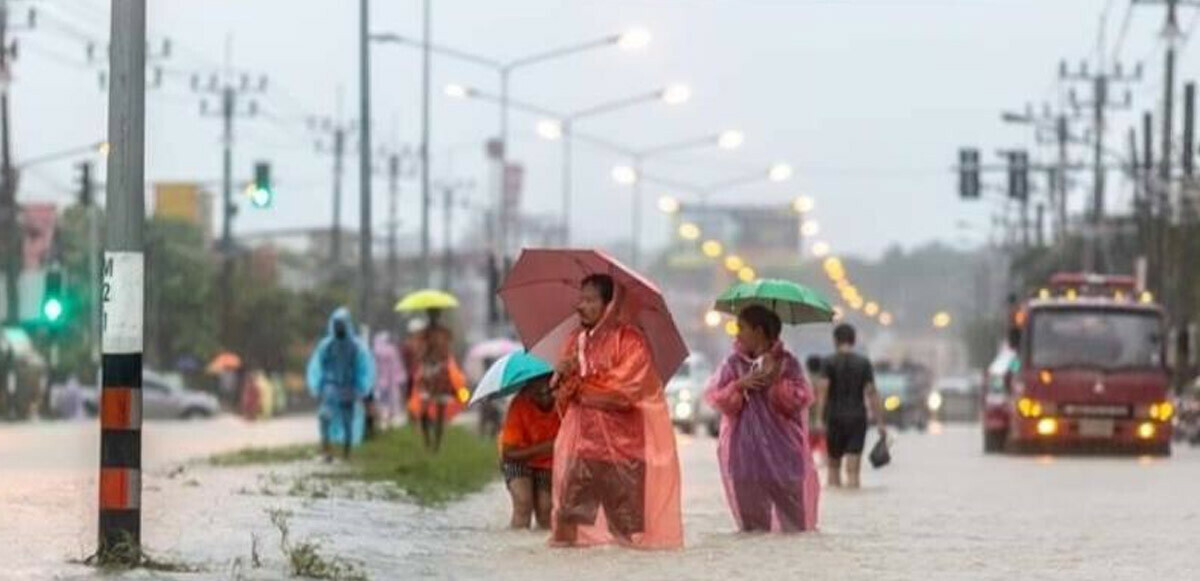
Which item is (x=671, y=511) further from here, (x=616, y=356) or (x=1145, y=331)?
(x=1145, y=331)

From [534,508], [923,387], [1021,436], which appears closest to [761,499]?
[534,508]

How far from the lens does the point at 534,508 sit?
63.7ft

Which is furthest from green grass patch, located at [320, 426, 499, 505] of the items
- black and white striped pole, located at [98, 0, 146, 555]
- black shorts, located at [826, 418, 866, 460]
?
black and white striped pole, located at [98, 0, 146, 555]

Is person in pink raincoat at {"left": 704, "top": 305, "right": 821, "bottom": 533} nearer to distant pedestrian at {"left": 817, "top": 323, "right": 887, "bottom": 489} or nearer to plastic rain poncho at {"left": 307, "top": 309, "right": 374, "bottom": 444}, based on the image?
distant pedestrian at {"left": 817, "top": 323, "right": 887, "bottom": 489}

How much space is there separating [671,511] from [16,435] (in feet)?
99.2

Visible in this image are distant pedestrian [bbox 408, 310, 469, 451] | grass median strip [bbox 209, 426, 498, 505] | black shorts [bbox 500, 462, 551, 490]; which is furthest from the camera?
distant pedestrian [bbox 408, 310, 469, 451]

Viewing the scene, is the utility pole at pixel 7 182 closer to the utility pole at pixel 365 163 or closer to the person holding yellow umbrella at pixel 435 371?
the utility pole at pixel 365 163

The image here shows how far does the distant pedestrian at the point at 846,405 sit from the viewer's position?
27688 mm

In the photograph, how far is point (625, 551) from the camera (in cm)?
1728

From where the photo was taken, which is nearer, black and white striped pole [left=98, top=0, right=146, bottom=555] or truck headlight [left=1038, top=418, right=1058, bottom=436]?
black and white striped pole [left=98, top=0, right=146, bottom=555]

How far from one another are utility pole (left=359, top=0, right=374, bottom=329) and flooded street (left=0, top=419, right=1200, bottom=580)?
13.7m

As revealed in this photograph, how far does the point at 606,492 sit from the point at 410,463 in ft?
40.7

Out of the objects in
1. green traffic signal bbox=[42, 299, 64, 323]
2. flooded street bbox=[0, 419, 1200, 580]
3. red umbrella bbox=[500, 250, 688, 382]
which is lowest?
flooded street bbox=[0, 419, 1200, 580]

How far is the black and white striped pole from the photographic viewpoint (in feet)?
46.9
